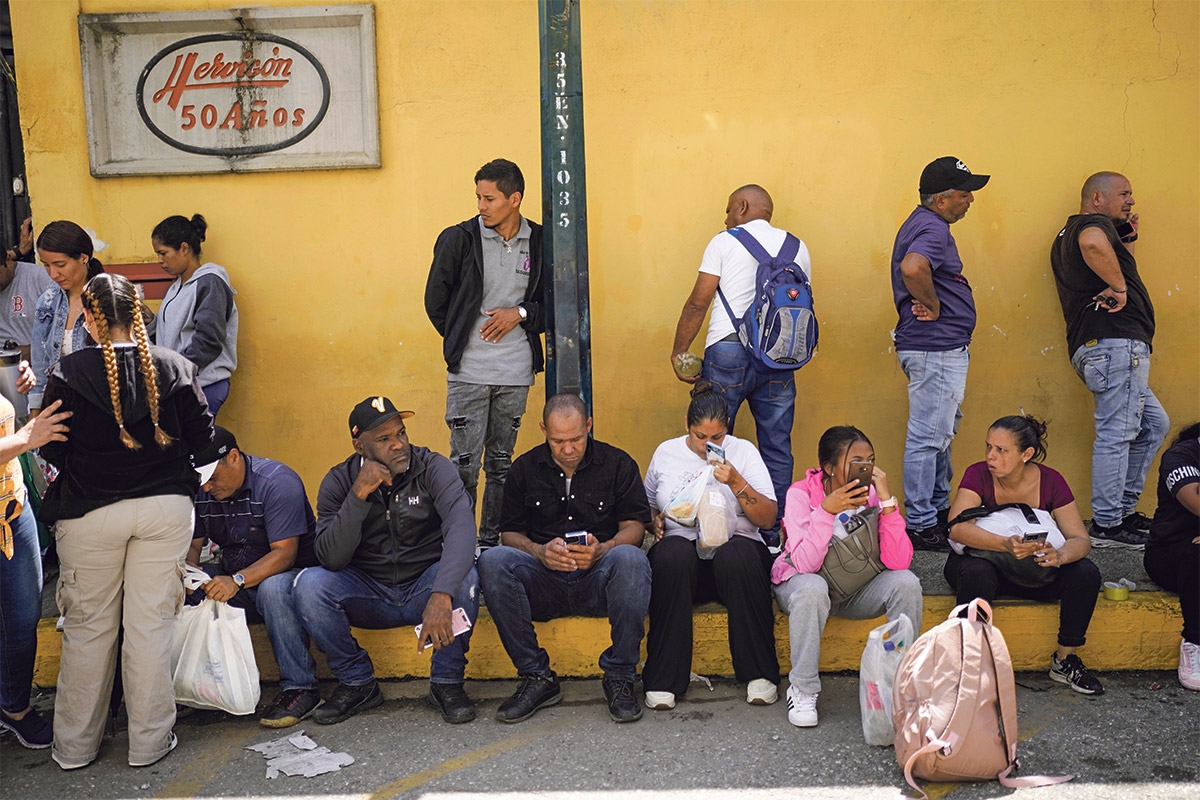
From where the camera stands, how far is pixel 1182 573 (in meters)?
4.71

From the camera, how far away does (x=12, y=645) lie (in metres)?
4.24

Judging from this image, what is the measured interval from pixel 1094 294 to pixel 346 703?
4069mm

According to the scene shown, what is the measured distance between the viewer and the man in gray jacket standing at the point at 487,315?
5230 mm

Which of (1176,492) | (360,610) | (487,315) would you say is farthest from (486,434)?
(1176,492)

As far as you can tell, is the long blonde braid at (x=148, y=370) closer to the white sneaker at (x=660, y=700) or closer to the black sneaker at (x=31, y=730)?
the black sneaker at (x=31, y=730)

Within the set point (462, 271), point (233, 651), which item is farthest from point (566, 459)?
point (233, 651)

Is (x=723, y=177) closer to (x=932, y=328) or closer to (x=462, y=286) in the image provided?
(x=932, y=328)

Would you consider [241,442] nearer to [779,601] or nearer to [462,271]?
[462,271]

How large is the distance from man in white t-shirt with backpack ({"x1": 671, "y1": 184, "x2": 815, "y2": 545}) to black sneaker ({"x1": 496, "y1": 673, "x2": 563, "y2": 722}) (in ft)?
5.28

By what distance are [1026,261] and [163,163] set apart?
482 centimetres

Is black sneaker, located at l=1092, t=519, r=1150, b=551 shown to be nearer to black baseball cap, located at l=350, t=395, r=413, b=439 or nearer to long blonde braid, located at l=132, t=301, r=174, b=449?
black baseball cap, located at l=350, t=395, r=413, b=439

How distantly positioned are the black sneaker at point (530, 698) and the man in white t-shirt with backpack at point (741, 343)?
1.61 m

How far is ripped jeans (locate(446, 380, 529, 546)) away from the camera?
210 inches

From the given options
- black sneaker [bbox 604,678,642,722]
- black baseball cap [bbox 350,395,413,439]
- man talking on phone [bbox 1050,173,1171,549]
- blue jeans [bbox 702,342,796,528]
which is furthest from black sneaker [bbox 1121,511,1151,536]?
black baseball cap [bbox 350,395,413,439]
